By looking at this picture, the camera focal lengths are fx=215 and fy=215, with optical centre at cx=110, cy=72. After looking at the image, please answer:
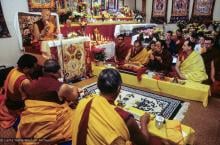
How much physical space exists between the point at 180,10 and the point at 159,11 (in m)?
0.88

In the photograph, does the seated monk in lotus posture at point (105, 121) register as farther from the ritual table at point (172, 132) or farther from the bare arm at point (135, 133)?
the ritual table at point (172, 132)

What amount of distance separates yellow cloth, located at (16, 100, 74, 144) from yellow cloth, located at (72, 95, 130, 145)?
732 millimetres

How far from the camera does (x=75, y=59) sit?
4566 mm

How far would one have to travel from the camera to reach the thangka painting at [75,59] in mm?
4383

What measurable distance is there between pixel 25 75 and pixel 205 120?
2.53 meters

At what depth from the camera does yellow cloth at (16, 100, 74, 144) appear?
6.57ft

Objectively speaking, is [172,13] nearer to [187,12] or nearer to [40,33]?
[187,12]

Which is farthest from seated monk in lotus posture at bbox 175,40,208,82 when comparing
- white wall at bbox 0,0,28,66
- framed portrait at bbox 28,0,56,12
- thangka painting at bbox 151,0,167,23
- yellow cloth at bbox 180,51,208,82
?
thangka painting at bbox 151,0,167,23

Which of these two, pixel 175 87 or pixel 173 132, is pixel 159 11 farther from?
pixel 173 132

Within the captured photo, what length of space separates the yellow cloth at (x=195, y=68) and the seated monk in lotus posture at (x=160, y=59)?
48 cm

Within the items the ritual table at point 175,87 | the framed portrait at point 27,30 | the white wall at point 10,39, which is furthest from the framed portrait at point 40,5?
the ritual table at point 175,87

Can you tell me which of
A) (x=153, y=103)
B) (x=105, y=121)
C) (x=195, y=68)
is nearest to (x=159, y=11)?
(x=195, y=68)

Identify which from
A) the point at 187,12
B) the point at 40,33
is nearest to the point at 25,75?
the point at 40,33

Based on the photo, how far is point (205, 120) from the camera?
3104mm
